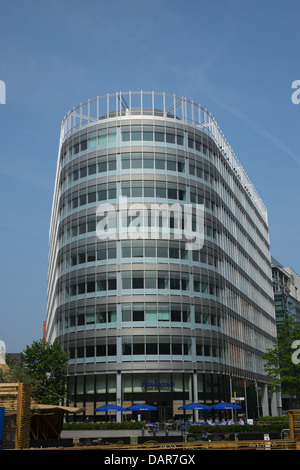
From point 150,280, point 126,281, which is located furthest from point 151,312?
point 126,281

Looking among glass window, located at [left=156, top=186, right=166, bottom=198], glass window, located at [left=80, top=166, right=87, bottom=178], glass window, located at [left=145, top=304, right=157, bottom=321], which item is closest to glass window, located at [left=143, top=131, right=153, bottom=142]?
glass window, located at [left=156, top=186, right=166, bottom=198]

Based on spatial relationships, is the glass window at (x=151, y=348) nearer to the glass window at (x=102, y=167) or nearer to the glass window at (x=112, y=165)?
the glass window at (x=112, y=165)

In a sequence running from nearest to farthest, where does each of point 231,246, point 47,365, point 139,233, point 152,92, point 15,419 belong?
1. point 15,419
2. point 47,365
3. point 139,233
4. point 152,92
5. point 231,246

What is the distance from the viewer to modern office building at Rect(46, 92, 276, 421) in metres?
69.3

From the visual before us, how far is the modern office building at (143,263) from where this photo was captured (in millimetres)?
69312

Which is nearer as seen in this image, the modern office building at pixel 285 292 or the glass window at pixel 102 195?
the glass window at pixel 102 195

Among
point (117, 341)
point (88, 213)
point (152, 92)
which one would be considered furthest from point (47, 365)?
point (152, 92)

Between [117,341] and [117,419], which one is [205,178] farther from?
[117,419]

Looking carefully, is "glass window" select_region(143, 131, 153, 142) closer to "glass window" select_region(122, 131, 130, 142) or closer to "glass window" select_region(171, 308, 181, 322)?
"glass window" select_region(122, 131, 130, 142)

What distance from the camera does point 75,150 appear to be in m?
78.3

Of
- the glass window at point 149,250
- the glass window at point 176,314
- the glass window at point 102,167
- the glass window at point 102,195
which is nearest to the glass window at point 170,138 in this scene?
the glass window at point 102,167

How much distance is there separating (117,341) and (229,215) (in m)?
31.2

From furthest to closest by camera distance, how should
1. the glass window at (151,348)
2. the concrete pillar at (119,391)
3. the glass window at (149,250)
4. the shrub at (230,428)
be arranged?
1. the glass window at (149,250)
2. the glass window at (151,348)
3. the concrete pillar at (119,391)
4. the shrub at (230,428)

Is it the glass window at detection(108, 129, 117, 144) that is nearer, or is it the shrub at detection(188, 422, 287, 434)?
the shrub at detection(188, 422, 287, 434)
